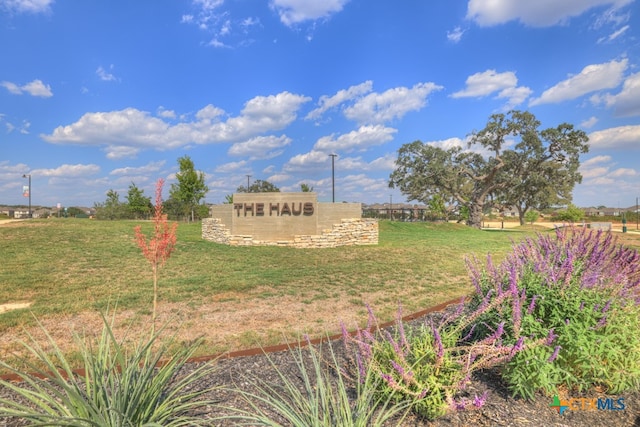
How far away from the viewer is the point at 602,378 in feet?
8.05

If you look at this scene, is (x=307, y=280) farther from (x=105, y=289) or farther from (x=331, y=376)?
(x=331, y=376)

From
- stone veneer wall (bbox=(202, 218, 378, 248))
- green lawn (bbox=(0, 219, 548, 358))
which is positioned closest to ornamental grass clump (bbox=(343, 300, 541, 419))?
green lawn (bbox=(0, 219, 548, 358))

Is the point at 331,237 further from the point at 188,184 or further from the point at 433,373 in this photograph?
the point at 188,184

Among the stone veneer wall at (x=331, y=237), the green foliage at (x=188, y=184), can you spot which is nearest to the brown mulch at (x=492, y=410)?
the stone veneer wall at (x=331, y=237)

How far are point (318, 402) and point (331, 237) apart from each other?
1227cm

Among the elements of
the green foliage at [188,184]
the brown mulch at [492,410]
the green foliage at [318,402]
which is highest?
the green foliage at [188,184]

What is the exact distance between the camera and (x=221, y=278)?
7.90m

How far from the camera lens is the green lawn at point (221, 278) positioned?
18.3 ft

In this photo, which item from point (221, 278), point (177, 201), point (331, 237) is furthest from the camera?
point (177, 201)

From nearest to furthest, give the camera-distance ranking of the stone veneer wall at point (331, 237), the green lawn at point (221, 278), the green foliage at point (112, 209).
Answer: the green lawn at point (221, 278)
the stone veneer wall at point (331, 237)
the green foliage at point (112, 209)

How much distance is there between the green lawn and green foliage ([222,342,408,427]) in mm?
1505

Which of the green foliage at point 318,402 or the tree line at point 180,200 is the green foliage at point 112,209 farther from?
the green foliage at point 318,402

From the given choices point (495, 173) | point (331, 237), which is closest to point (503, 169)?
point (495, 173)

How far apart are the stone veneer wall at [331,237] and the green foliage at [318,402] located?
1099 cm
